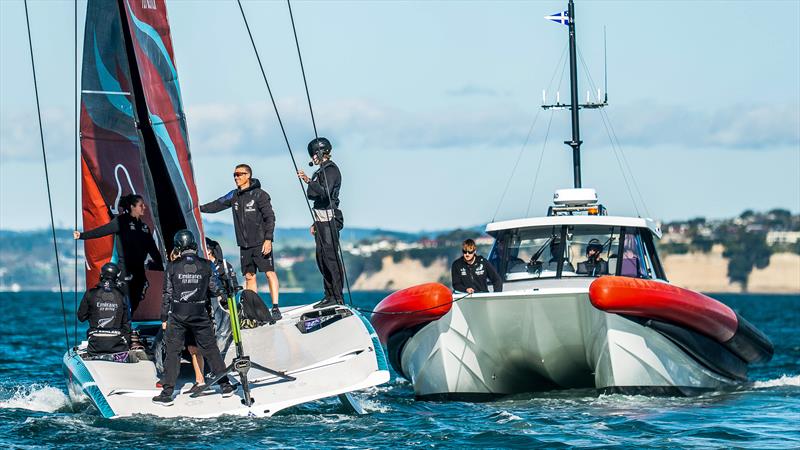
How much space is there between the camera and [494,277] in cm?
1681

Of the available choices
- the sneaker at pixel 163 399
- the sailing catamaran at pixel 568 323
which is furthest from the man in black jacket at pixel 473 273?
the sneaker at pixel 163 399

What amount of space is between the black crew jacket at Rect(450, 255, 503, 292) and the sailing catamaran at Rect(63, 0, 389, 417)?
5.16 ft

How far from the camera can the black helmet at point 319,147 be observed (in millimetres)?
16219

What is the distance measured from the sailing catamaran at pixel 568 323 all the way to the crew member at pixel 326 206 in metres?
0.95

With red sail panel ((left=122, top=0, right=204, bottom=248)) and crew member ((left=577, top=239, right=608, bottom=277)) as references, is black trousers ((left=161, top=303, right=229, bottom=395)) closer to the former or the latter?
red sail panel ((left=122, top=0, right=204, bottom=248))

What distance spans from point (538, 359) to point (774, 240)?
132 metres

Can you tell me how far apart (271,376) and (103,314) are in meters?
2.05

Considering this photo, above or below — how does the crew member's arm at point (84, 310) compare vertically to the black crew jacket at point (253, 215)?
below

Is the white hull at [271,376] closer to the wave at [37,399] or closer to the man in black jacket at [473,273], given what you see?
the wave at [37,399]

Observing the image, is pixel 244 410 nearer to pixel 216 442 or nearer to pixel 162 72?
pixel 216 442

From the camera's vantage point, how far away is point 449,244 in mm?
150250

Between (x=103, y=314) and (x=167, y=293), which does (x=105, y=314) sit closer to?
(x=103, y=314)

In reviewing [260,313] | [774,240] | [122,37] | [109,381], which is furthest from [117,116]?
[774,240]

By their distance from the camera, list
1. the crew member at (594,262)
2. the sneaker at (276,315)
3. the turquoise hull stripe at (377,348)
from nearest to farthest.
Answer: the turquoise hull stripe at (377,348) < the sneaker at (276,315) < the crew member at (594,262)
